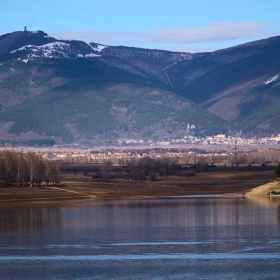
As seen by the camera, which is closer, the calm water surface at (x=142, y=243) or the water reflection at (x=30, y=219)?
the calm water surface at (x=142, y=243)

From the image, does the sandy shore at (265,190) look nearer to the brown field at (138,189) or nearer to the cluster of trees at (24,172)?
the brown field at (138,189)

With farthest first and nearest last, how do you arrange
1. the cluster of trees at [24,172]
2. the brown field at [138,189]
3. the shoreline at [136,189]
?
the cluster of trees at [24,172]
the brown field at [138,189]
the shoreline at [136,189]

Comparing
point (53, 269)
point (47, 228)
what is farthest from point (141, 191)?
point (53, 269)

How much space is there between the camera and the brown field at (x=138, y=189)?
8825 cm

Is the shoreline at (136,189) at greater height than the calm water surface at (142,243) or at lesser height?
greater

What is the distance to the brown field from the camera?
290 feet

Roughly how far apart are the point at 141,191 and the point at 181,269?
6330 centimetres

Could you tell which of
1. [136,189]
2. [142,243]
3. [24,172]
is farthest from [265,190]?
[142,243]

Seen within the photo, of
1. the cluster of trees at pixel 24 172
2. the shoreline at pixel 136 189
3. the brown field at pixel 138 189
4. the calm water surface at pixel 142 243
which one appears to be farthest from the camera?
the cluster of trees at pixel 24 172

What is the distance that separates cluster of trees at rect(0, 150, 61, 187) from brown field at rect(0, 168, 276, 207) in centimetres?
170

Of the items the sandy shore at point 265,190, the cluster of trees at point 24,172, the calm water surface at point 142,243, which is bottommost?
the calm water surface at point 142,243

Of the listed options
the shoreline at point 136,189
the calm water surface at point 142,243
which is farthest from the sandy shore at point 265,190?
the calm water surface at point 142,243

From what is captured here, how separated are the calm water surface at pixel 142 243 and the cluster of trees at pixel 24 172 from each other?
28.6m

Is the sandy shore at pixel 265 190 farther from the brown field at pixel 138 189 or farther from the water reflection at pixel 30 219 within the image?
the water reflection at pixel 30 219
